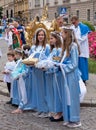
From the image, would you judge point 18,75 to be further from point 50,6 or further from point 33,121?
point 50,6

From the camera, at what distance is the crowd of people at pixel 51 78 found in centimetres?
777

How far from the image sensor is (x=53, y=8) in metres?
79.9

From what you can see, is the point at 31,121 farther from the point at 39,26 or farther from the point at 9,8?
the point at 9,8

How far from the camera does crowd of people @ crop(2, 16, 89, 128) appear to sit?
777 centimetres

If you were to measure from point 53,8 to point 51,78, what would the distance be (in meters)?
72.4

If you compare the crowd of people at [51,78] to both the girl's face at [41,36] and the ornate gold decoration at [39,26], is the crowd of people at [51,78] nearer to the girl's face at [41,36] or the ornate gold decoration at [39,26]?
the girl's face at [41,36]

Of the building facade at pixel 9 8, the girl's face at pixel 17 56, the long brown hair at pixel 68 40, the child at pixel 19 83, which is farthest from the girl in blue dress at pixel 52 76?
the building facade at pixel 9 8

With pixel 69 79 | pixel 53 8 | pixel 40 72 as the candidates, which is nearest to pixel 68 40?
pixel 69 79

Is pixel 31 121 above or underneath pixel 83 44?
underneath

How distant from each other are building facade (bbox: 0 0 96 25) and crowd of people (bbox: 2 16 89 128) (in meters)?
34.9

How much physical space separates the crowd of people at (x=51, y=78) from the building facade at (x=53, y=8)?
34946 mm

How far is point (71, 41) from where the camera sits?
7.81 metres

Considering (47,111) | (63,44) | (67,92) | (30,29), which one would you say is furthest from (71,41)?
(30,29)

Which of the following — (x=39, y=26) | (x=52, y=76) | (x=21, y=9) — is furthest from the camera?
(x=21, y=9)
